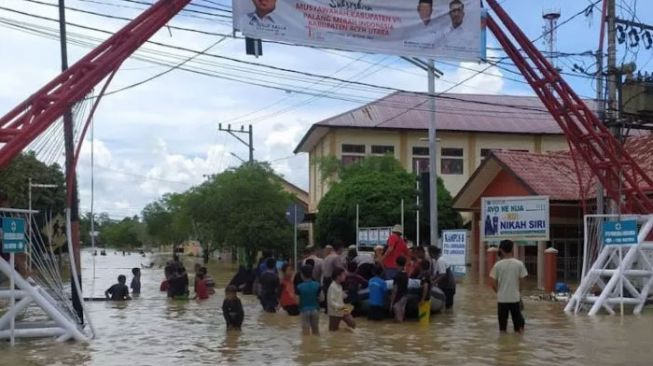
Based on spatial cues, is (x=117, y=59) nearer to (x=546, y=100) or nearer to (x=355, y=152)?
(x=546, y=100)

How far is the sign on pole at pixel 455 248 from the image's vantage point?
94.9ft

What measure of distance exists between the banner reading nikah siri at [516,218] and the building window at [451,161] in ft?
124

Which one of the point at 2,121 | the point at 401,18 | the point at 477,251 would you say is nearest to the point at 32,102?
the point at 2,121

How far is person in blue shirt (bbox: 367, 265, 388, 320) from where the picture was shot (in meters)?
18.3

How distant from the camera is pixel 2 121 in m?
15.6

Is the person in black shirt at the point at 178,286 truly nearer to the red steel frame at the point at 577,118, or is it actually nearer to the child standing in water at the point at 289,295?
the child standing in water at the point at 289,295

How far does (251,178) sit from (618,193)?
91.0 ft

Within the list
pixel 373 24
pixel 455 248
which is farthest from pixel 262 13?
pixel 455 248

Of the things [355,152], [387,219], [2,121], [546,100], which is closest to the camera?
[2,121]

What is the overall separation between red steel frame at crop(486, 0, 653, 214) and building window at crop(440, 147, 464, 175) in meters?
44.1

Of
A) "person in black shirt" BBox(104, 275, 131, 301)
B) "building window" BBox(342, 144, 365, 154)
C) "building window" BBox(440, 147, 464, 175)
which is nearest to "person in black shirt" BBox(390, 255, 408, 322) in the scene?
"person in black shirt" BBox(104, 275, 131, 301)

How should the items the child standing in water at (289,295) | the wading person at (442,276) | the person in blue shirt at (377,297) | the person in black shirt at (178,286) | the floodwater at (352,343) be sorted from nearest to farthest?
the floodwater at (352,343) → the person in blue shirt at (377,297) → the child standing in water at (289,295) → the wading person at (442,276) → the person in black shirt at (178,286)

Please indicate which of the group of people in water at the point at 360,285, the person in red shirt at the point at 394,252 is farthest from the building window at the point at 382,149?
the person in red shirt at the point at 394,252

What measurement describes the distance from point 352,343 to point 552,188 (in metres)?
20.3
